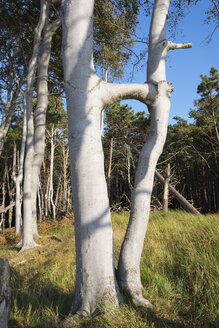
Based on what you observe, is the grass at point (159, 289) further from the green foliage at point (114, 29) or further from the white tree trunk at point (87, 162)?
the green foliage at point (114, 29)

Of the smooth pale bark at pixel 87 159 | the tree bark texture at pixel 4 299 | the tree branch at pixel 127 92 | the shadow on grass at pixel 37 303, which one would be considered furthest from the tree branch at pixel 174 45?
the shadow on grass at pixel 37 303

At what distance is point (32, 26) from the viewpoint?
9.30 m

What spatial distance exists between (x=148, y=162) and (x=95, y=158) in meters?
0.69

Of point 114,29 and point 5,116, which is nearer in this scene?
point 114,29

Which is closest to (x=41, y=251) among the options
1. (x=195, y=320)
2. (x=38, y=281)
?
(x=38, y=281)

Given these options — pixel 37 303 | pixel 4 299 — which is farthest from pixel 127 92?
pixel 37 303

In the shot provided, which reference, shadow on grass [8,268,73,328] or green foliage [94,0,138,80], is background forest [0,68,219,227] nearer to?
green foliage [94,0,138,80]

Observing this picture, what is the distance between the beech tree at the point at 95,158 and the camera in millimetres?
2076

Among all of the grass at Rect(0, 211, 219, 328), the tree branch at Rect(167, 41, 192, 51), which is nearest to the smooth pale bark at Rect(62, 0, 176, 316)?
the grass at Rect(0, 211, 219, 328)

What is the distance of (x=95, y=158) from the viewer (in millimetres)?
2236

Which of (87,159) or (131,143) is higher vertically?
(131,143)

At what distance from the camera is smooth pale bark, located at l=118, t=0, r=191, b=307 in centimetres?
240

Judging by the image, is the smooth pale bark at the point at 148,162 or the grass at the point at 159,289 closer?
the grass at the point at 159,289

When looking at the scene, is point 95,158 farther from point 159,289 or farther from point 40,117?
point 40,117
